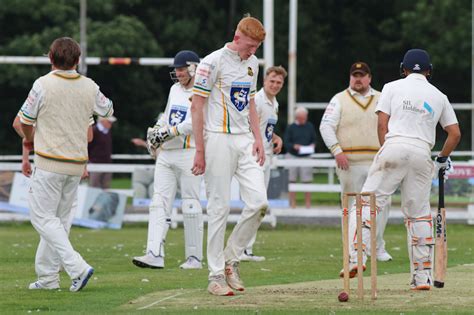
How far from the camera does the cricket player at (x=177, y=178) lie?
1426cm

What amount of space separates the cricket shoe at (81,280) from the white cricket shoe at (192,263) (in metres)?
2.91

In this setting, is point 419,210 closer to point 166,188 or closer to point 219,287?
point 219,287

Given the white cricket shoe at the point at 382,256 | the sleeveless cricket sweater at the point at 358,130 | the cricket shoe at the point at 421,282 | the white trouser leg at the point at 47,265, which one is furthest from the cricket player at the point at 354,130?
the white trouser leg at the point at 47,265

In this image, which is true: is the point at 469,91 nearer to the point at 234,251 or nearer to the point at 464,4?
the point at 464,4

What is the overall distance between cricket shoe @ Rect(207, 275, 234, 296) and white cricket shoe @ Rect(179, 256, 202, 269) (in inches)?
129

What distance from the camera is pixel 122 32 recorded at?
160 feet

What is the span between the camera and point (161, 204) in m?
14.5

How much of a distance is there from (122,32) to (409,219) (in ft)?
123

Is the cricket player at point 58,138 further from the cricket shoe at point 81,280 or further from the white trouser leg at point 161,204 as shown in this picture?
the white trouser leg at point 161,204

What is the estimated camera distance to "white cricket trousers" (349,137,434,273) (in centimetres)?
1171

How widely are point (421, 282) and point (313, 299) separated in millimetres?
1276

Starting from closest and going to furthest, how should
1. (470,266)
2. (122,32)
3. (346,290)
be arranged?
1. (346,290)
2. (470,266)
3. (122,32)

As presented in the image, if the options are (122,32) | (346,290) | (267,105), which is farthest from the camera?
(122,32)

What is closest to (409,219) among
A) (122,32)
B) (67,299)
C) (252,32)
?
(252,32)
